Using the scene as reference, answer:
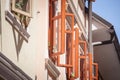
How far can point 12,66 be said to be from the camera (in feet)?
22.6

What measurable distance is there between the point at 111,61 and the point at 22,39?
11694mm

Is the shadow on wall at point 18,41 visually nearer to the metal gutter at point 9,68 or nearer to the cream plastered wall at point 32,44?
the cream plastered wall at point 32,44

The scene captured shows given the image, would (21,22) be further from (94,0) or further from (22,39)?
(94,0)

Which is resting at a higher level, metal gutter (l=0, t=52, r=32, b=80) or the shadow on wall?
the shadow on wall

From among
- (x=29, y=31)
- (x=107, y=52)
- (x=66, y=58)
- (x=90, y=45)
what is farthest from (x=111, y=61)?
(x=29, y=31)

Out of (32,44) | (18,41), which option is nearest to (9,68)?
(18,41)

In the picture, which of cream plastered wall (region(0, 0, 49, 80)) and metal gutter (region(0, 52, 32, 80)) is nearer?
metal gutter (region(0, 52, 32, 80))

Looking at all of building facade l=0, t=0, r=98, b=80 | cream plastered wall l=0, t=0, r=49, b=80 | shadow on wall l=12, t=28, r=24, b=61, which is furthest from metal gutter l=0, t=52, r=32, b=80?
shadow on wall l=12, t=28, r=24, b=61

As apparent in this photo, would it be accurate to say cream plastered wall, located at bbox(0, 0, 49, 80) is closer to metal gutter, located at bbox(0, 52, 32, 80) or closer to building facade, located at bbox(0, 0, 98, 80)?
building facade, located at bbox(0, 0, 98, 80)

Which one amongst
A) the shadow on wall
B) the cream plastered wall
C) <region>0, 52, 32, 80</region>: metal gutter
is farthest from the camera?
the shadow on wall

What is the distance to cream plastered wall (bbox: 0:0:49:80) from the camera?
23.8 ft

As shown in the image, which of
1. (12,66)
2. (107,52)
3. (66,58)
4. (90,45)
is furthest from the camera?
(107,52)

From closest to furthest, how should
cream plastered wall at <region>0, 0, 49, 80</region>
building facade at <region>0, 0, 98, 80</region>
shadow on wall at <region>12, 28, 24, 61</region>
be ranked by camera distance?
building facade at <region>0, 0, 98, 80</region> < cream plastered wall at <region>0, 0, 49, 80</region> < shadow on wall at <region>12, 28, 24, 61</region>

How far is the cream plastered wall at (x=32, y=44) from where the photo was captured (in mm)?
7246
